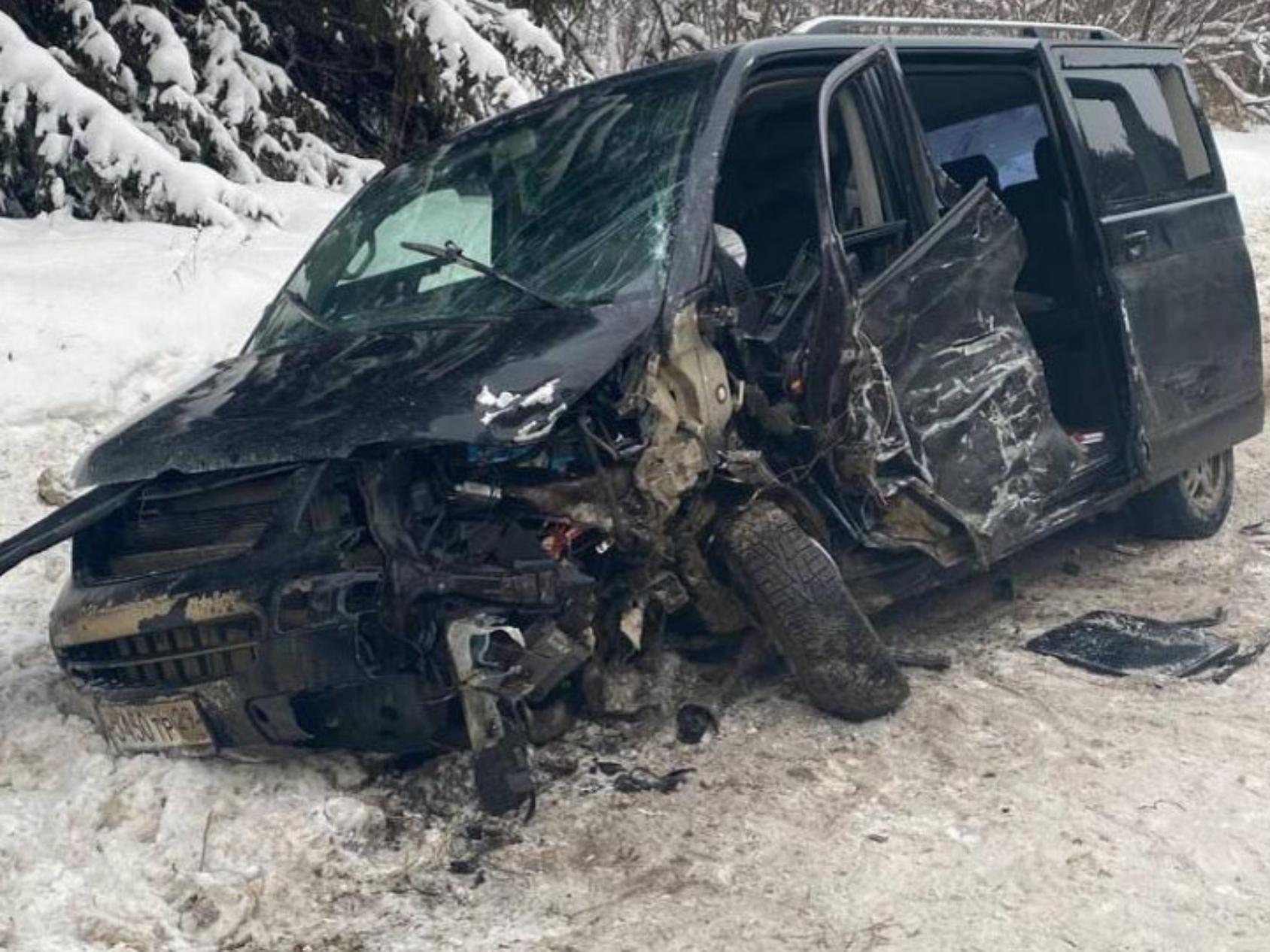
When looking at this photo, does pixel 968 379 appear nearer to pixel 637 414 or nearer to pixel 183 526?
pixel 637 414

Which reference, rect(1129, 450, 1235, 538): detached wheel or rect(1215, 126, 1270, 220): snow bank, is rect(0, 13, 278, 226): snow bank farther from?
rect(1215, 126, 1270, 220): snow bank

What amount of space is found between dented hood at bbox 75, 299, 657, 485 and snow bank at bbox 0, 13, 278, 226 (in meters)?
3.75

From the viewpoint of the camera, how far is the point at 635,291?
395 centimetres

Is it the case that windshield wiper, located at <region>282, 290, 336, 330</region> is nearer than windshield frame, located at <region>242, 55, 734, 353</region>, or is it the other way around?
windshield frame, located at <region>242, 55, 734, 353</region>

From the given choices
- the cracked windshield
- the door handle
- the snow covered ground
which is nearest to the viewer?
the snow covered ground

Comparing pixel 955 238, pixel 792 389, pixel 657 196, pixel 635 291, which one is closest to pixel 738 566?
pixel 792 389

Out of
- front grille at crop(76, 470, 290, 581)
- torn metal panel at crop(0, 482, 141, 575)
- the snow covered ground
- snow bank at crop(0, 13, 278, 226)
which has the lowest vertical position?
the snow covered ground

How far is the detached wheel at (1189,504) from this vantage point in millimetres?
6109

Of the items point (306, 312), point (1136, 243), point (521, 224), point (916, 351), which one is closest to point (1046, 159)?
point (1136, 243)

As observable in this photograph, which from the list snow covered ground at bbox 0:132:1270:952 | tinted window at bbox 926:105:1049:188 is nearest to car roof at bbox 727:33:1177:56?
tinted window at bbox 926:105:1049:188

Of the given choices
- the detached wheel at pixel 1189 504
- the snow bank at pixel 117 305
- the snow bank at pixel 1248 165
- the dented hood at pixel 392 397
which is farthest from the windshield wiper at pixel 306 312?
the snow bank at pixel 1248 165

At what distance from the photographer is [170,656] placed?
12.0ft

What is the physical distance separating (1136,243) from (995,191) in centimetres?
69

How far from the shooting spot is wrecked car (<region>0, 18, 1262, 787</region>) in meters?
3.53
